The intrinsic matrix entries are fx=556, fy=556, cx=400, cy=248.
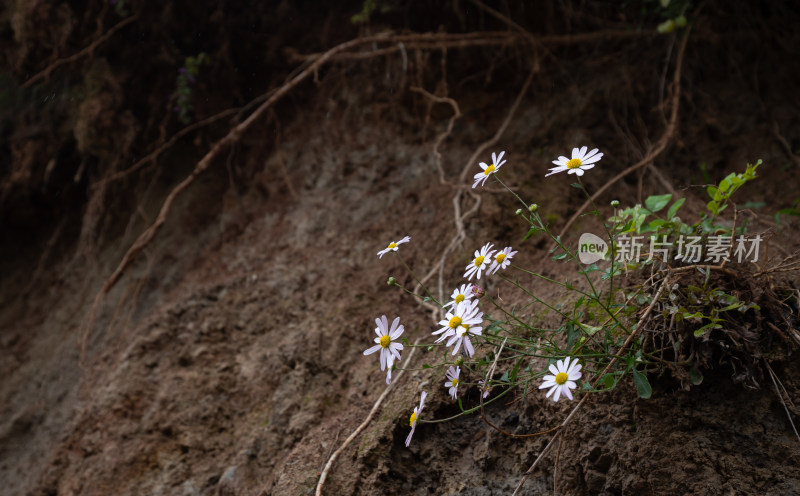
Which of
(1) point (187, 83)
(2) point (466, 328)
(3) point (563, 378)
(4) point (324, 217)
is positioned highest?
(1) point (187, 83)

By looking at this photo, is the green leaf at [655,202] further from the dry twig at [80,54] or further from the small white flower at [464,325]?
the dry twig at [80,54]

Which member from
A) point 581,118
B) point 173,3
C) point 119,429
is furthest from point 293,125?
point 119,429

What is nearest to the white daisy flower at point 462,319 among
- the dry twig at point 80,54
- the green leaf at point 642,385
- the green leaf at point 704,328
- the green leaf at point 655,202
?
the green leaf at point 642,385

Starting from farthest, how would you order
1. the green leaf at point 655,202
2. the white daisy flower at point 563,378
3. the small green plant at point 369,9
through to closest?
the small green plant at point 369,9, the green leaf at point 655,202, the white daisy flower at point 563,378

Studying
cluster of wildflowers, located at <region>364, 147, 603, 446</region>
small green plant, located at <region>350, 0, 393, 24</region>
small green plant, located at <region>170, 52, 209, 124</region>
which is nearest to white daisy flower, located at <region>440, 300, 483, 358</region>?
cluster of wildflowers, located at <region>364, 147, 603, 446</region>

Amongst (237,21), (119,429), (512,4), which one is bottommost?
(119,429)

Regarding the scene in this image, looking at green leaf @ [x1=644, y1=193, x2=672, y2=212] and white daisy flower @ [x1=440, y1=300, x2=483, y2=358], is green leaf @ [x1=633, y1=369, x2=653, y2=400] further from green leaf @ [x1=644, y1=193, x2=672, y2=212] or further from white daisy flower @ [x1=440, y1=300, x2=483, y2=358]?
green leaf @ [x1=644, y1=193, x2=672, y2=212]

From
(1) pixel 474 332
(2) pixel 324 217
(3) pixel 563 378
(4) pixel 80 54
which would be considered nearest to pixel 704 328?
(3) pixel 563 378

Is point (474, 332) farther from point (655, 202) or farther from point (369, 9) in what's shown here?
point (369, 9)

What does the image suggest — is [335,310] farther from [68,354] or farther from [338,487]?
[68,354]
